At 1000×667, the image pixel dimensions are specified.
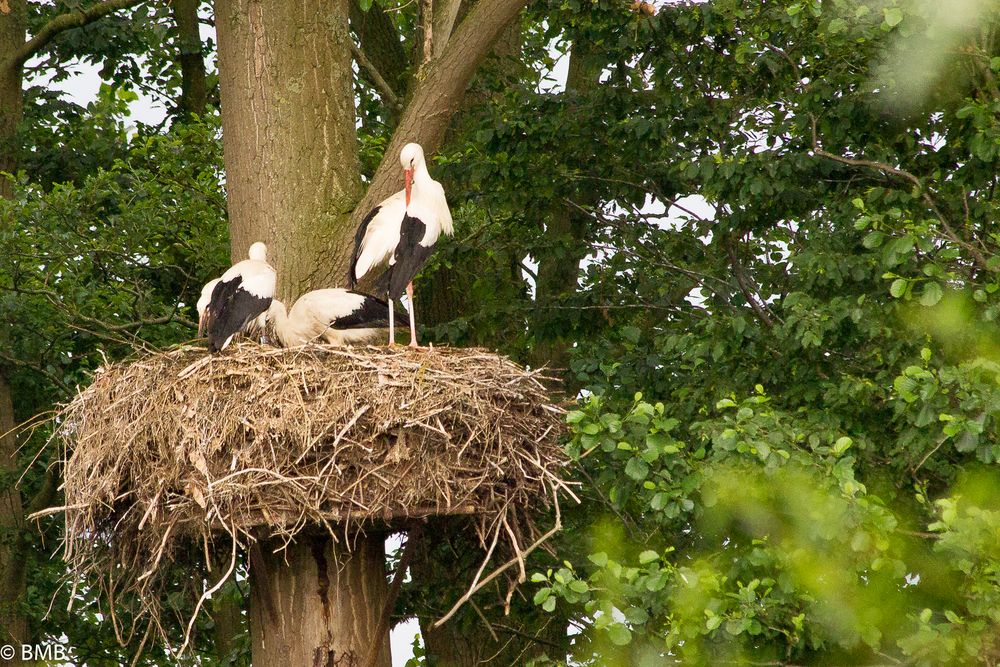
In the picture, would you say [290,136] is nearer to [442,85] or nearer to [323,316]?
[442,85]

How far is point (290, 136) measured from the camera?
827 cm

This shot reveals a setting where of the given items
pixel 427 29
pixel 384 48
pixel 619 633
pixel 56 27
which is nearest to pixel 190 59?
pixel 56 27

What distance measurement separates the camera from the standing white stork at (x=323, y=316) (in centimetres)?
786

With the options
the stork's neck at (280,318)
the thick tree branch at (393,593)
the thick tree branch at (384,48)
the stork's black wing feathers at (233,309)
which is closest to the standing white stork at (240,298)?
the stork's black wing feathers at (233,309)

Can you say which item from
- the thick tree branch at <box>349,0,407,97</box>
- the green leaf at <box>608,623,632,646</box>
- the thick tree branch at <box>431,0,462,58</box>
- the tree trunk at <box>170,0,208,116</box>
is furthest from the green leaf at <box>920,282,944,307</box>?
the tree trunk at <box>170,0,208,116</box>

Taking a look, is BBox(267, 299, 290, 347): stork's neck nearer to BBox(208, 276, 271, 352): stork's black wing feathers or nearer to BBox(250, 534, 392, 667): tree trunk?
BBox(208, 276, 271, 352): stork's black wing feathers

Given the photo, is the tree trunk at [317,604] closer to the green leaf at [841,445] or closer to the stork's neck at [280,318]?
the stork's neck at [280,318]

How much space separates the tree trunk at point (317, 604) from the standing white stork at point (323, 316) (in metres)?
1.19

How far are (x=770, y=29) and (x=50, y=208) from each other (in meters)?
6.57

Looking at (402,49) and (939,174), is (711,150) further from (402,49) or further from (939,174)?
(402,49)

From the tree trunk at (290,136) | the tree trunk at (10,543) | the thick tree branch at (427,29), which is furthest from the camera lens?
the tree trunk at (10,543)

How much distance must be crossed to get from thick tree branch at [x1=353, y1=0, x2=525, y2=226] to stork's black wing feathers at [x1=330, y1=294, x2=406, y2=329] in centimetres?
52

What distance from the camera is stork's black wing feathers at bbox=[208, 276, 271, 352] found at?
743cm

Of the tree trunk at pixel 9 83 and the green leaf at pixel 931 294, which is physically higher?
the tree trunk at pixel 9 83
